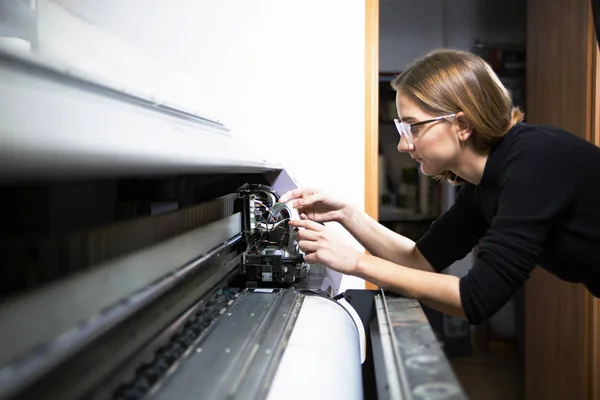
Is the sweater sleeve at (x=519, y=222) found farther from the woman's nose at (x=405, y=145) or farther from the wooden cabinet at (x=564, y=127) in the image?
the wooden cabinet at (x=564, y=127)

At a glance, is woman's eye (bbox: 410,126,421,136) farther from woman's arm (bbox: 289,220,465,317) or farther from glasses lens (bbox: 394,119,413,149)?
woman's arm (bbox: 289,220,465,317)

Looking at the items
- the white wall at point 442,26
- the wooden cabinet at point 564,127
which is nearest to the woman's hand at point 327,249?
the wooden cabinet at point 564,127

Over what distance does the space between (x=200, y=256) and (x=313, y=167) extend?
33.4 inches

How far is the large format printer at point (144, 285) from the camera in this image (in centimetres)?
42

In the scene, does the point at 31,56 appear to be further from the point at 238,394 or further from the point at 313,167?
the point at 313,167

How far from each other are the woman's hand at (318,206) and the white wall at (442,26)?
1249 mm

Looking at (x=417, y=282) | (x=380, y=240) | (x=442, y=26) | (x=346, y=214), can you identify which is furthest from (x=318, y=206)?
(x=442, y=26)

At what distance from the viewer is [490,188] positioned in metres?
1.11

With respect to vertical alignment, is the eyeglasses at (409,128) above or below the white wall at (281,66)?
below

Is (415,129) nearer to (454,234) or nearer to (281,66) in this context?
(454,234)

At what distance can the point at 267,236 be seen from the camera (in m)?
1.26

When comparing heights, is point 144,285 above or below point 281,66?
below

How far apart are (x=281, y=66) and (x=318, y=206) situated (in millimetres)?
669

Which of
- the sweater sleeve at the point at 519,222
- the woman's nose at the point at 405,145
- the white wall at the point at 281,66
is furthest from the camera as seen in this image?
the white wall at the point at 281,66
